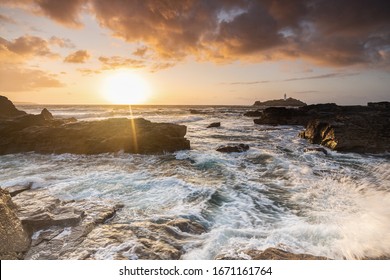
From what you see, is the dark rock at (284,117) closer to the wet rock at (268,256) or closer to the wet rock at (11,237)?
the wet rock at (268,256)

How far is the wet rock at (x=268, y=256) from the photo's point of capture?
3.72 metres

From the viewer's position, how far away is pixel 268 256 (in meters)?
3.79

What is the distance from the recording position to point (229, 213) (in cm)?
604

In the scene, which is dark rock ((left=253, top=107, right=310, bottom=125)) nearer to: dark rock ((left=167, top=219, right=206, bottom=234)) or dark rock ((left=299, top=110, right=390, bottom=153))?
dark rock ((left=299, top=110, right=390, bottom=153))

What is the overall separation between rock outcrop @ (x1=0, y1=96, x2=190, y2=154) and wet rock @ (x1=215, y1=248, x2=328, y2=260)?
10.4 meters

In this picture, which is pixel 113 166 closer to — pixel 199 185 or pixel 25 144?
pixel 199 185

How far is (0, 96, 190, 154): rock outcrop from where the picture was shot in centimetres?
1402

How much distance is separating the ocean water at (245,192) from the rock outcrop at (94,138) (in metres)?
0.97

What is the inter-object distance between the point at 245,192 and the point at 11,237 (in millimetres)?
5884

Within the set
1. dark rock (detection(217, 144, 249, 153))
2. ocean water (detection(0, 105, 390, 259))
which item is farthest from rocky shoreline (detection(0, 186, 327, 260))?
dark rock (detection(217, 144, 249, 153))

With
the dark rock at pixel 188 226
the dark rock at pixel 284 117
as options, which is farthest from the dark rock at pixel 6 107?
the dark rock at pixel 284 117

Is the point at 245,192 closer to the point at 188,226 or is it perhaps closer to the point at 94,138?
the point at 188,226

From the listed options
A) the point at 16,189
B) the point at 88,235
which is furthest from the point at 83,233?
the point at 16,189
